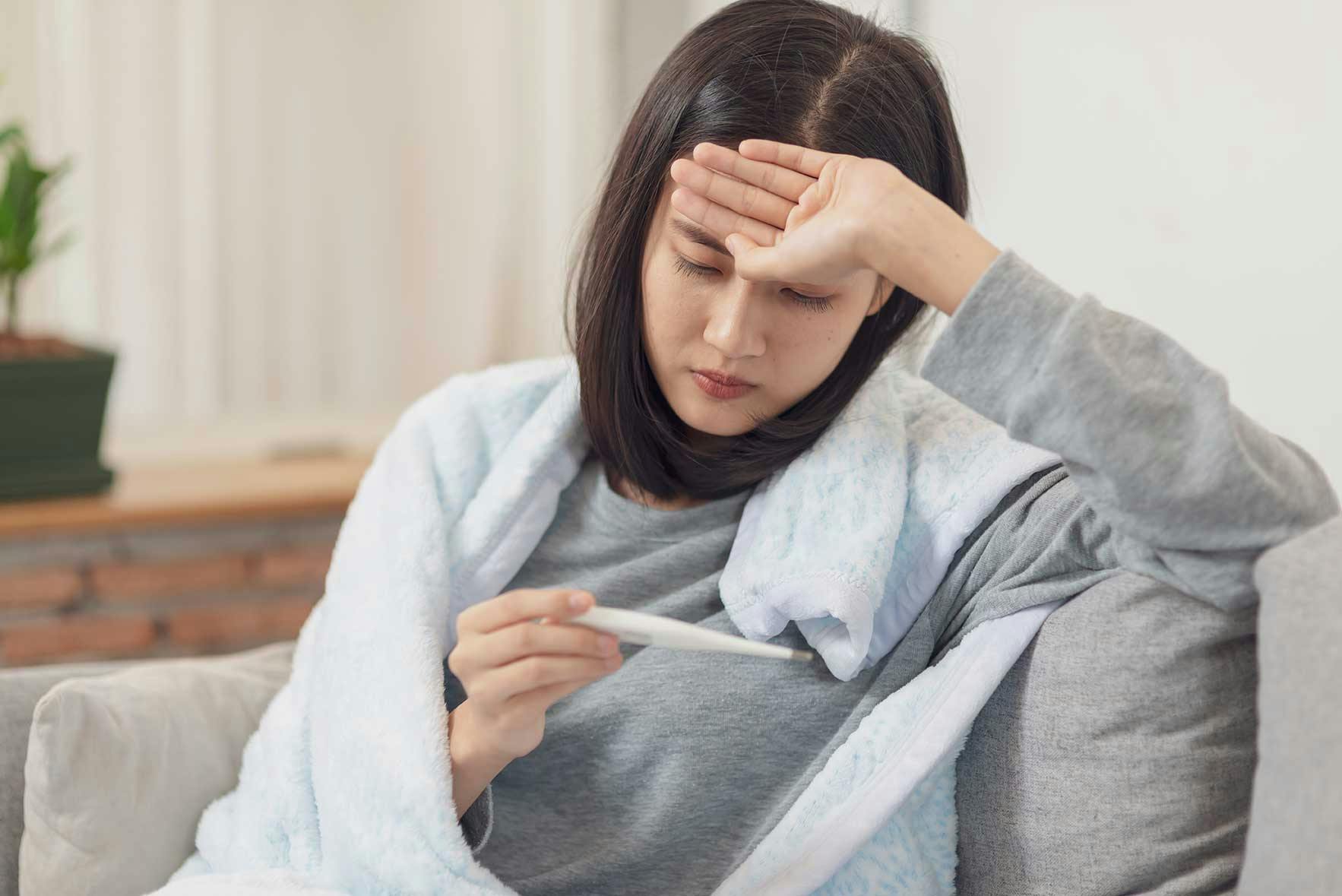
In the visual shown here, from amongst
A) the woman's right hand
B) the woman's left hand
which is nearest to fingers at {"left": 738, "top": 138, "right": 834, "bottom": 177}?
the woman's left hand

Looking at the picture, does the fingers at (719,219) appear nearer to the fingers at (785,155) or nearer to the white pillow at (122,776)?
the fingers at (785,155)

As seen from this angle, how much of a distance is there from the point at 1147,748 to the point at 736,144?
0.59 metres

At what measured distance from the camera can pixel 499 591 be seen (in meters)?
1.23

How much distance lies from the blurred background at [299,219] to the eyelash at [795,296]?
1.61 ft

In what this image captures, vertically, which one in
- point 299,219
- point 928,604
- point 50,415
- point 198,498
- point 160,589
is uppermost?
point 928,604

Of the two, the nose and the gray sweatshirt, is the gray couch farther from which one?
the nose

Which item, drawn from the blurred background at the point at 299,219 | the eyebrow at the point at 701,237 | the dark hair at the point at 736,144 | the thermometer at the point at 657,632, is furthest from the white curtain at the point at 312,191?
the thermometer at the point at 657,632

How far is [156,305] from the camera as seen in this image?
246 cm

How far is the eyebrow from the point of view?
1.06 meters

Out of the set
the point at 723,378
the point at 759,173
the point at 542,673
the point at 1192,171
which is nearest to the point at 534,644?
the point at 542,673

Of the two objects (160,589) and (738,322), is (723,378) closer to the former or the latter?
(738,322)

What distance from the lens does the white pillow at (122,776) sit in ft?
3.63

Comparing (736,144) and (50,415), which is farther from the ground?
(736,144)

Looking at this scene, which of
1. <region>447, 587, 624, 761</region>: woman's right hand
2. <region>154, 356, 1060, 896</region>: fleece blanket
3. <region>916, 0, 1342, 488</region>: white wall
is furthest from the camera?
<region>916, 0, 1342, 488</region>: white wall
